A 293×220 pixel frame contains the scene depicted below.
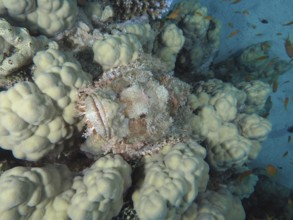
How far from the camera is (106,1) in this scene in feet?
12.6

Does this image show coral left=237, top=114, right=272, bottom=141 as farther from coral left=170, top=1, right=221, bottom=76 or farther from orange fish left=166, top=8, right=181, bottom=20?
orange fish left=166, top=8, right=181, bottom=20

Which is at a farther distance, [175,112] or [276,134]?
[276,134]

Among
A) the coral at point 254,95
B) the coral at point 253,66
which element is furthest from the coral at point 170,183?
the coral at point 253,66

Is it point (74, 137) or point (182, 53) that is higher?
point (182, 53)

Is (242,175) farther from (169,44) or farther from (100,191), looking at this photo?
(100,191)

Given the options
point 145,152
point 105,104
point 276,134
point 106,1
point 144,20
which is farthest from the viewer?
point 276,134

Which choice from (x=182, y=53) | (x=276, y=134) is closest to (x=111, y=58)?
(x=182, y=53)

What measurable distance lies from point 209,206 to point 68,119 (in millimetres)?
1808

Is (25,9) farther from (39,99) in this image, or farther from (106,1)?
(106,1)

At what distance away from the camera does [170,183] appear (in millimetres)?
2357

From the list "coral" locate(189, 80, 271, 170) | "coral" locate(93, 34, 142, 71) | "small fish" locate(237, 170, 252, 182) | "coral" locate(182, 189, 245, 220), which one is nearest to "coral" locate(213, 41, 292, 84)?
"small fish" locate(237, 170, 252, 182)

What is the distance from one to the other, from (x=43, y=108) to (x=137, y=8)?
264cm

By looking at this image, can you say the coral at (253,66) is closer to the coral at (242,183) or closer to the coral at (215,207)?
the coral at (242,183)

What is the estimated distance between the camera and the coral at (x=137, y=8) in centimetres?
403
